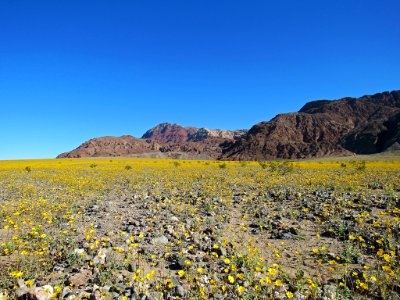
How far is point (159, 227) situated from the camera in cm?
776

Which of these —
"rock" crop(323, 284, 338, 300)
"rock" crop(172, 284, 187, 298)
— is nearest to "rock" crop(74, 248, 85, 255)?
"rock" crop(172, 284, 187, 298)

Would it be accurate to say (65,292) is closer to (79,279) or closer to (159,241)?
(79,279)

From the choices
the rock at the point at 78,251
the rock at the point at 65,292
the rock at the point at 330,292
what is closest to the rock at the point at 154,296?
the rock at the point at 65,292

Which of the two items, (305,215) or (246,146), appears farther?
(246,146)

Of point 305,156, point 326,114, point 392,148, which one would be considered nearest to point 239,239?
point 392,148

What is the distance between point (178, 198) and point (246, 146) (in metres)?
167

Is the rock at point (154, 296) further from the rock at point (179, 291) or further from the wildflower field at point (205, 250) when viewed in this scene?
the rock at point (179, 291)

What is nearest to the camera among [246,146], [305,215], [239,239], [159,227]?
[239,239]

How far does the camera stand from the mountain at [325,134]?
140m

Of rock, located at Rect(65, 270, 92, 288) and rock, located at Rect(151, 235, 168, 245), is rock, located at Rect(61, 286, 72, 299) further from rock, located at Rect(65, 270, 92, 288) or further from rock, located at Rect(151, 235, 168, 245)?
rock, located at Rect(151, 235, 168, 245)

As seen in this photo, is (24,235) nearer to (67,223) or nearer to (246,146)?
(67,223)

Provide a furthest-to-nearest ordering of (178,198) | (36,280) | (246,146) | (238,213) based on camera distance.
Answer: (246,146)
(178,198)
(238,213)
(36,280)

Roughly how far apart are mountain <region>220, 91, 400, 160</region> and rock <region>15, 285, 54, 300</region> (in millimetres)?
142190

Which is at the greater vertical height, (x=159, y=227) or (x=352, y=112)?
(x=352, y=112)
